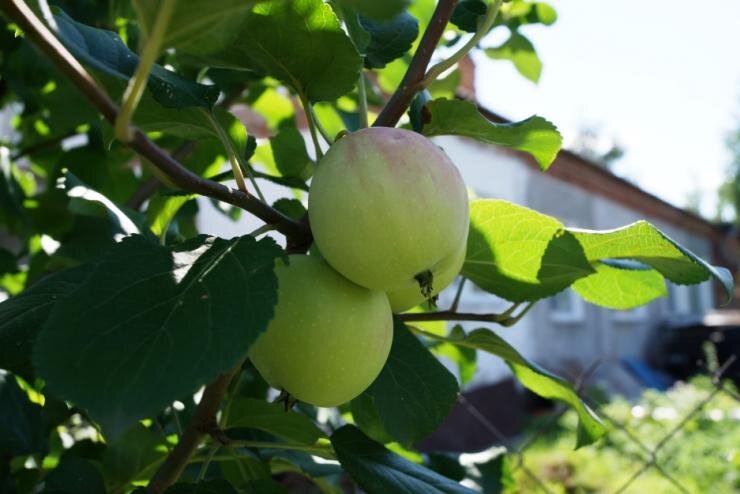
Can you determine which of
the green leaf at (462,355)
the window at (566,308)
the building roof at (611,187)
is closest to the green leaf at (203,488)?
the green leaf at (462,355)

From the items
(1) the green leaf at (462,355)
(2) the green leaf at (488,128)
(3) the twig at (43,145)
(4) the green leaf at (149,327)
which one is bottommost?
(1) the green leaf at (462,355)

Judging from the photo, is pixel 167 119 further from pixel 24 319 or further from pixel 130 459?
pixel 130 459

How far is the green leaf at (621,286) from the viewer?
0.91m

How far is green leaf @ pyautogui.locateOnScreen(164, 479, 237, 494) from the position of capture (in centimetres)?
70

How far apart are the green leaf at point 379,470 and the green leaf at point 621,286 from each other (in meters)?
0.34

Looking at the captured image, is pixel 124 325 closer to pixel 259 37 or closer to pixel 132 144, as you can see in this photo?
pixel 132 144

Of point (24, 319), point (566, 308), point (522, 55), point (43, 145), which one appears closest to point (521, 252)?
point (24, 319)

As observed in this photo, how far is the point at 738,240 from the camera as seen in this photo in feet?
47.6

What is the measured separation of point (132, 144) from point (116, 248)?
91mm

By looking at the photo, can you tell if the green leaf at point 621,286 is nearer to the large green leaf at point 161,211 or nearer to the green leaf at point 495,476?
the green leaf at point 495,476

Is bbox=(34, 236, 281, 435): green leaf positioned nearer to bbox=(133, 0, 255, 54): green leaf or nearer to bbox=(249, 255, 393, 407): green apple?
bbox=(249, 255, 393, 407): green apple

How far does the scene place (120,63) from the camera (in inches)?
22.6

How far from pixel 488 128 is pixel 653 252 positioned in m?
0.23

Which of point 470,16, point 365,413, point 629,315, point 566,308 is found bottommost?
point 629,315
